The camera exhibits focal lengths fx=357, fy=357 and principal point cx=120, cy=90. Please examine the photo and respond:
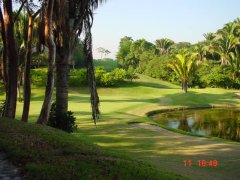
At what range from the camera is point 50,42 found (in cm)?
1394

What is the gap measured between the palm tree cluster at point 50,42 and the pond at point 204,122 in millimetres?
11334

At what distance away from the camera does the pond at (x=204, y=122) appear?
24553 millimetres

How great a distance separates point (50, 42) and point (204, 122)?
19233 millimetres

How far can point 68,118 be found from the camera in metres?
16.3

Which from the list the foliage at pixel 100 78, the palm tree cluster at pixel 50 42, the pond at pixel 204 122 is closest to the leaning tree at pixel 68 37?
the palm tree cluster at pixel 50 42

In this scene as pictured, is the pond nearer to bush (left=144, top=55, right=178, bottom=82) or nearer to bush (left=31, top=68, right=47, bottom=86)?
bush (left=31, top=68, right=47, bottom=86)

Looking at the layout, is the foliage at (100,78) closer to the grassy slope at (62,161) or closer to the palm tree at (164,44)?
the grassy slope at (62,161)

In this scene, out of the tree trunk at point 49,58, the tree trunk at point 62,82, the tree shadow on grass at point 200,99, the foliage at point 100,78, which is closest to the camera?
the tree trunk at point 49,58

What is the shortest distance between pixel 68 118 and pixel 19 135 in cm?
659

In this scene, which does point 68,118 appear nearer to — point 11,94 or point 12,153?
point 11,94

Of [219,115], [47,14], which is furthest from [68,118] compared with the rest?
[219,115]

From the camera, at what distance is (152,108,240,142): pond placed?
80.6 feet

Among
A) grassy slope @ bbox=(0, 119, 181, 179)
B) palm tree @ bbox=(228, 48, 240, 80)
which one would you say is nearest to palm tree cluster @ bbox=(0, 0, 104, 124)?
grassy slope @ bbox=(0, 119, 181, 179)

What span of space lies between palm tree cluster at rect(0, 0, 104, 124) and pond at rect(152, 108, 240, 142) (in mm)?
11334
